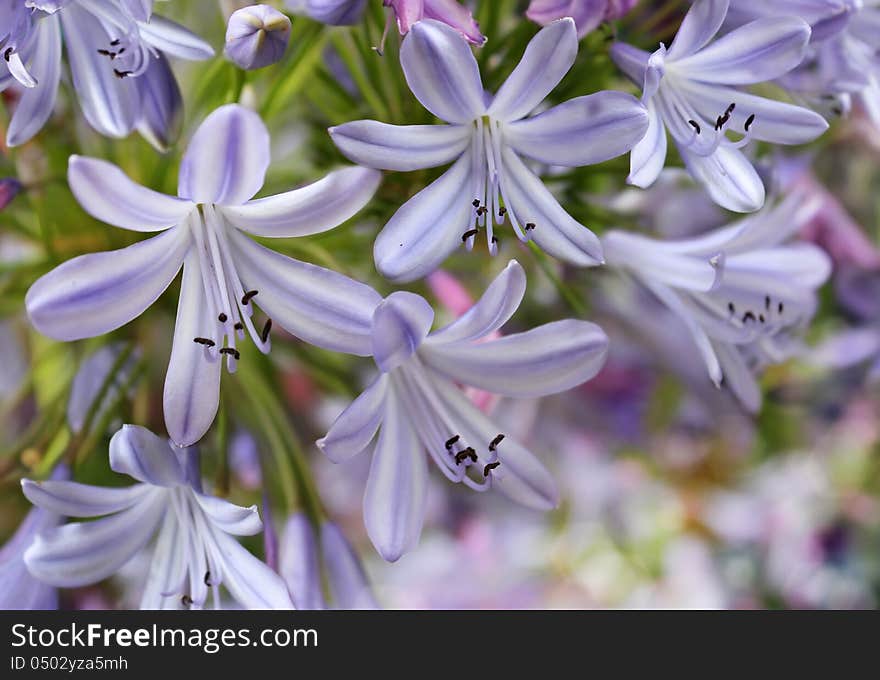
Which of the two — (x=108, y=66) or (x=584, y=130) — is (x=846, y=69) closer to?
(x=584, y=130)

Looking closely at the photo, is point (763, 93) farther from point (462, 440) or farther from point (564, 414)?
point (564, 414)

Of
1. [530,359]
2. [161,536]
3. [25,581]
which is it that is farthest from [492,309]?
[25,581]

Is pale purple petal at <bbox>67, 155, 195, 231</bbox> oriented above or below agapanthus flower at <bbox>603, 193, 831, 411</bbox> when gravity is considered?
below

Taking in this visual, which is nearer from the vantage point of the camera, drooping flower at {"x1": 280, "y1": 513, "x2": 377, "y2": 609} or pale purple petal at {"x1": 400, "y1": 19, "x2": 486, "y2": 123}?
pale purple petal at {"x1": 400, "y1": 19, "x2": 486, "y2": 123}

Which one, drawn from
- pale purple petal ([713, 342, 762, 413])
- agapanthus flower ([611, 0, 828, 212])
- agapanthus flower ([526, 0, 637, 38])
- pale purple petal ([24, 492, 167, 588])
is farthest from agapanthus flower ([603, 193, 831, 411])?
pale purple petal ([24, 492, 167, 588])

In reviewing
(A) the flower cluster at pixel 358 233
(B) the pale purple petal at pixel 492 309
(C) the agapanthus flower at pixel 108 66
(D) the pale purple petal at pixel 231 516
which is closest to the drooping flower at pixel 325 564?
(A) the flower cluster at pixel 358 233

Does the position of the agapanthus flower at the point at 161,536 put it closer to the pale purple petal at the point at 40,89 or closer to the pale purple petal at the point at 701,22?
the pale purple petal at the point at 40,89

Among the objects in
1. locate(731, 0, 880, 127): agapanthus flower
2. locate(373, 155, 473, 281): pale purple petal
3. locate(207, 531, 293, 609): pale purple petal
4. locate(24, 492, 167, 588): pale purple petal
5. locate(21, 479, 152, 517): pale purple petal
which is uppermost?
locate(731, 0, 880, 127): agapanthus flower

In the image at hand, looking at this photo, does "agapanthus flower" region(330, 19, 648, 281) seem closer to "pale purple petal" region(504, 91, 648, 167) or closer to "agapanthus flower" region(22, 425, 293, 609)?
"pale purple petal" region(504, 91, 648, 167)
